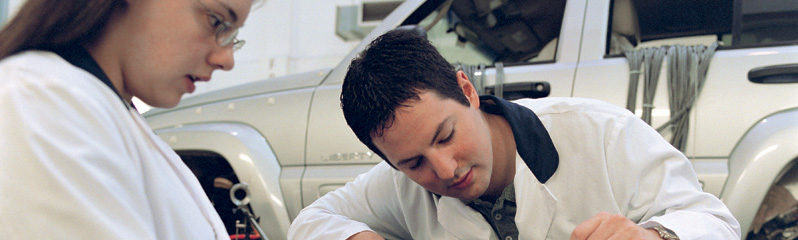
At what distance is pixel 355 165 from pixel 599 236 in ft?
4.80

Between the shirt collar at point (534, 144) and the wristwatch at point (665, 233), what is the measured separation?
0.33 m

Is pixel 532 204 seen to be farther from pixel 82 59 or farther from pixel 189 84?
pixel 82 59

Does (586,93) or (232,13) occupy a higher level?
(232,13)

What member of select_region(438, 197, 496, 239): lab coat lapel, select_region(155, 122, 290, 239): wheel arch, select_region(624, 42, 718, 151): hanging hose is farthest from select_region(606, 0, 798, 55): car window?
select_region(155, 122, 290, 239): wheel arch

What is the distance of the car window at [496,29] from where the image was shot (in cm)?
264

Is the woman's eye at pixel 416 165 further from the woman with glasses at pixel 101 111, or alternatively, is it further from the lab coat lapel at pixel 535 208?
the woman with glasses at pixel 101 111

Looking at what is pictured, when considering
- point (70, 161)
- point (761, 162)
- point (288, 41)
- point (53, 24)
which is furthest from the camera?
point (288, 41)

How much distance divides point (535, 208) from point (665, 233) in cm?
36

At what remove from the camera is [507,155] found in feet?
5.29

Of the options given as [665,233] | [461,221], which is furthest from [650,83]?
[665,233]

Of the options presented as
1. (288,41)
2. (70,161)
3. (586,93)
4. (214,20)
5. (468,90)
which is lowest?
(288,41)

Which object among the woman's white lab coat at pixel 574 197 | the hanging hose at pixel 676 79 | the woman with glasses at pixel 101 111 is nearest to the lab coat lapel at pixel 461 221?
the woman's white lab coat at pixel 574 197

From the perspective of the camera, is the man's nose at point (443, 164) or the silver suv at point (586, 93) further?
the silver suv at point (586, 93)

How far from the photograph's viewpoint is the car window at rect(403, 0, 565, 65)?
2643 mm
